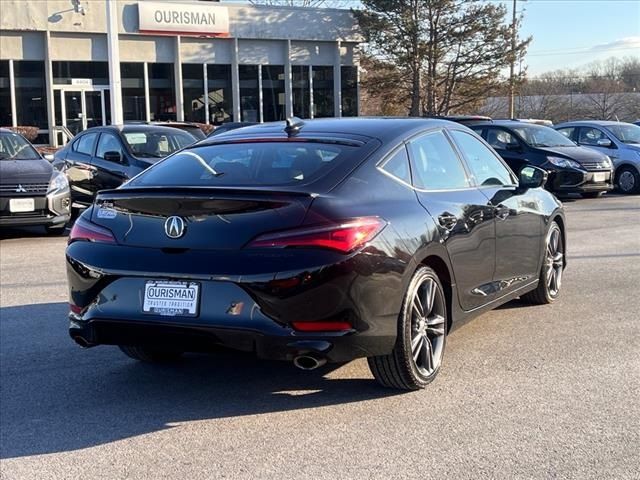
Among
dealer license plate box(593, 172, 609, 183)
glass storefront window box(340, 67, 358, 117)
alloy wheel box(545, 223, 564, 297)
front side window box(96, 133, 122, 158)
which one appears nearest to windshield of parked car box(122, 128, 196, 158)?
front side window box(96, 133, 122, 158)

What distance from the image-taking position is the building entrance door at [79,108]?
3083 centimetres

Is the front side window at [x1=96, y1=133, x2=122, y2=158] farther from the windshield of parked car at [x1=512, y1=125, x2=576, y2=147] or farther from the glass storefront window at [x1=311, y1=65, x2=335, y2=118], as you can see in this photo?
the glass storefront window at [x1=311, y1=65, x2=335, y2=118]

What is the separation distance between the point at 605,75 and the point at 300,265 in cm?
7173

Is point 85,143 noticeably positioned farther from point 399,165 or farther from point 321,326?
point 321,326

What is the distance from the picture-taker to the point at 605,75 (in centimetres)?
6950

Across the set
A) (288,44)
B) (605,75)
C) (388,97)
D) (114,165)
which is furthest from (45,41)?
(605,75)

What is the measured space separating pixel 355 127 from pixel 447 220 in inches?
34.7

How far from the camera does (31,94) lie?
3048 centimetres

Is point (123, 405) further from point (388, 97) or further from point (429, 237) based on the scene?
point (388, 97)

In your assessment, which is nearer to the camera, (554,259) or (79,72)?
(554,259)

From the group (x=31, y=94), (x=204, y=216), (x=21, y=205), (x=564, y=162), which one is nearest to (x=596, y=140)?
(x=564, y=162)

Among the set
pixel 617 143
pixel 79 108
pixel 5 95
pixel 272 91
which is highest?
pixel 272 91

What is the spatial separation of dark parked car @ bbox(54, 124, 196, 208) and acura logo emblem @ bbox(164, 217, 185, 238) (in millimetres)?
8896

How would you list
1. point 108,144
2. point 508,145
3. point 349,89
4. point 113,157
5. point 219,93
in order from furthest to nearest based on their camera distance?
1. point 349,89
2. point 219,93
3. point 508,145
4. point 108,144
5. point 113,157
